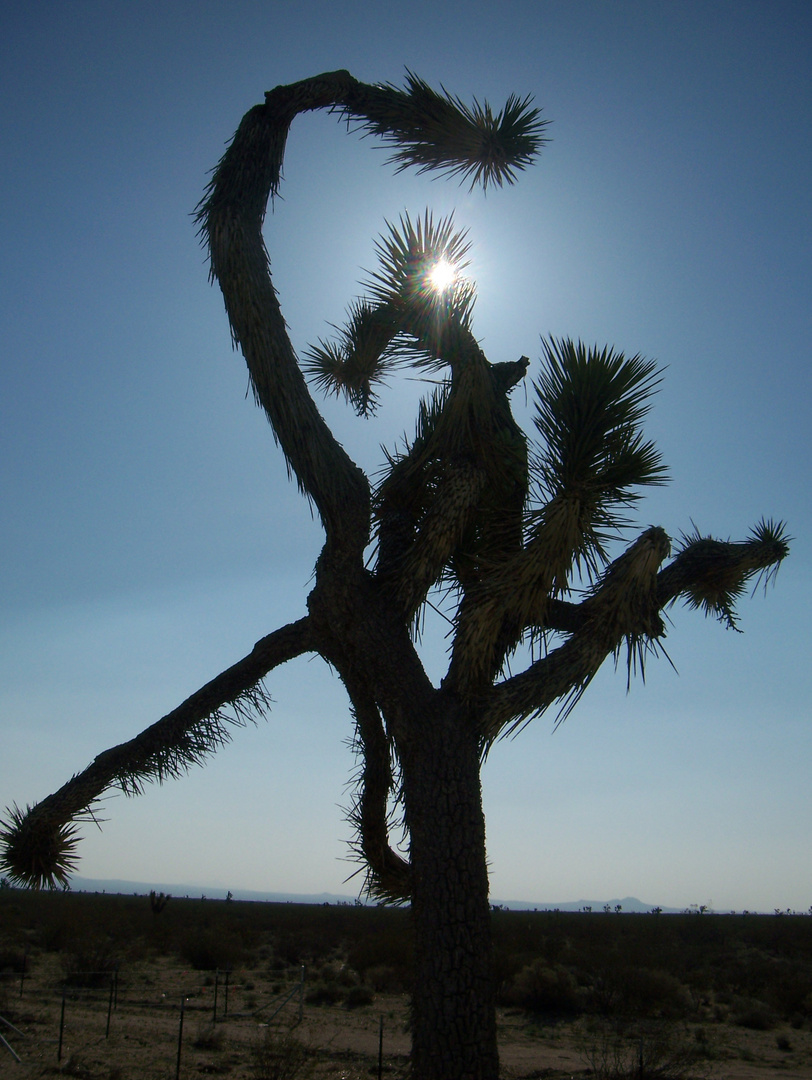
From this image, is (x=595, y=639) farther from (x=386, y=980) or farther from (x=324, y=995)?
(x=386, y=980)

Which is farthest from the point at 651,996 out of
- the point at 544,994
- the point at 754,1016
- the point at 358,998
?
the point at 358,998

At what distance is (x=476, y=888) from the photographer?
13.8ft

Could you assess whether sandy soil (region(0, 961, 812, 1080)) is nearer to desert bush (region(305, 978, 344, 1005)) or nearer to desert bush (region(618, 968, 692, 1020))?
desert bush (region(305, 978, 344, 1005))

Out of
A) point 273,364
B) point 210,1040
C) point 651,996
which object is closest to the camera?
point 273,364

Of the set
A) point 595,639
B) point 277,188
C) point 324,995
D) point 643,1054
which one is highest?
point 277,188

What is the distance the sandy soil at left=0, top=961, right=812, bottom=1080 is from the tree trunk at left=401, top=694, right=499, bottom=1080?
18.8ft

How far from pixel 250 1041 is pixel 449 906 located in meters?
10.5

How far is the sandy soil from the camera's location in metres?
10.1

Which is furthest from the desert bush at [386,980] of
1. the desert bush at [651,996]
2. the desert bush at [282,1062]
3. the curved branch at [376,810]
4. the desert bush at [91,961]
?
the curved branch at [376,810]

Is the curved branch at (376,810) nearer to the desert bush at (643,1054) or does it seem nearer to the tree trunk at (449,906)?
the tree trunk at (449,906)

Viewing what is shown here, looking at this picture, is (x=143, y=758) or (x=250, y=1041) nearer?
(x=143, y=758)

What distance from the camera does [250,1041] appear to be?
1232 centimetres

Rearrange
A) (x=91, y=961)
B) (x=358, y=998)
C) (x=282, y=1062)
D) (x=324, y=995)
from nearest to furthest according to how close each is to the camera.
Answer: (x=282, y=1062) → (x=358, y=998) → (x=324, y=995) → (x=91, y=961)

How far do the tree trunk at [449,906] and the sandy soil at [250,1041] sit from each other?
573 cm
